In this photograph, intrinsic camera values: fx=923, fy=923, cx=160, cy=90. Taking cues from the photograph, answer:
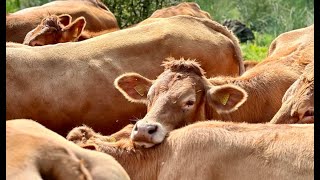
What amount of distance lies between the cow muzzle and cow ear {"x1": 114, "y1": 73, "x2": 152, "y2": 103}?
4.68ft

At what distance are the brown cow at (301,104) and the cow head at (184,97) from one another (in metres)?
0.42

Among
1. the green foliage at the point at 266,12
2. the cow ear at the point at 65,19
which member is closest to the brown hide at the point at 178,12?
the cow ear at the point at 65,19

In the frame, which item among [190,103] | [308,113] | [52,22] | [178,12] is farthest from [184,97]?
[178,12]

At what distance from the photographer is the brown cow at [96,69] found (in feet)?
27.1

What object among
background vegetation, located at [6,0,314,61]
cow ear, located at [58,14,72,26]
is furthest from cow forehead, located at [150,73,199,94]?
background vegetation, located at [6,0,314,61]

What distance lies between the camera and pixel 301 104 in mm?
6867

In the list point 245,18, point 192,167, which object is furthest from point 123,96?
point 245,18

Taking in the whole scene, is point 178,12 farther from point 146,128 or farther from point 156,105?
point 146,128

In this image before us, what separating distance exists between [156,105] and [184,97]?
255mm

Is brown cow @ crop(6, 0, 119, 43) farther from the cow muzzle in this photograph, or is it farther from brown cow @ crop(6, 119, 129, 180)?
brown cow @ crop(6, 119, 129, 180)

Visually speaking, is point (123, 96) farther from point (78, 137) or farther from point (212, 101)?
point (78, 137)

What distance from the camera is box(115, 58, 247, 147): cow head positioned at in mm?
6863

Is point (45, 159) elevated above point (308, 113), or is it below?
above

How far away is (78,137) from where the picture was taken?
6.25m
